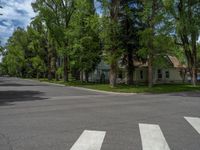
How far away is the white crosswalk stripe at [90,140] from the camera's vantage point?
6211 millimetres

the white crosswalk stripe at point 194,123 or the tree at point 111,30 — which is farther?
the tree at point 111,30

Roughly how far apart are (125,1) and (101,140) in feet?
103

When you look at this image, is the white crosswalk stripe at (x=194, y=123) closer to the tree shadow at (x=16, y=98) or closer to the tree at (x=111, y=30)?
the tree shadow at (x=16, y=98)

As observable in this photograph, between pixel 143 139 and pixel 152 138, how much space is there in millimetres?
283

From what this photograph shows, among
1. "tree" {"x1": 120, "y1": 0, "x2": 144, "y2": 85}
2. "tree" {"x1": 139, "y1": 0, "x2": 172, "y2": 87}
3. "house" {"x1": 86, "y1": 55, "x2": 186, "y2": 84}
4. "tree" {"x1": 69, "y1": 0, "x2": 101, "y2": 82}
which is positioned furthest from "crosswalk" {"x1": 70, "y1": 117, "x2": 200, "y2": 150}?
"house" {"x1": 86, "y1": 55, "x2": 186, "y2": 84}

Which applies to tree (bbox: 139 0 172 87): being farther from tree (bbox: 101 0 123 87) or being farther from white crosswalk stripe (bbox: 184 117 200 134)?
white crosswalk stripe (bbox: 184 117 200 134)

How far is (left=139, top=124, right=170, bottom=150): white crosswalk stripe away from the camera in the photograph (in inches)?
252

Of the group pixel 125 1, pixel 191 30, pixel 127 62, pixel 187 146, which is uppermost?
pixel 125 1

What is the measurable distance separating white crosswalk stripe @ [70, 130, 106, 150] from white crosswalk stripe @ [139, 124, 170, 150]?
1004mm

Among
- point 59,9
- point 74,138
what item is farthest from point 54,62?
point 74,138

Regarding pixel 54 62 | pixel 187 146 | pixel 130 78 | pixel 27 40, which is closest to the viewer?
pixel 187 146

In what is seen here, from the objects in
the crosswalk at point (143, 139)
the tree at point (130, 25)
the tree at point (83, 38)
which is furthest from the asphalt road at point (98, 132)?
the tree at point (83, 38)

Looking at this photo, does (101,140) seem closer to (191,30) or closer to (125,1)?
(191,30)

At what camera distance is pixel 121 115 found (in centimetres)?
1101
